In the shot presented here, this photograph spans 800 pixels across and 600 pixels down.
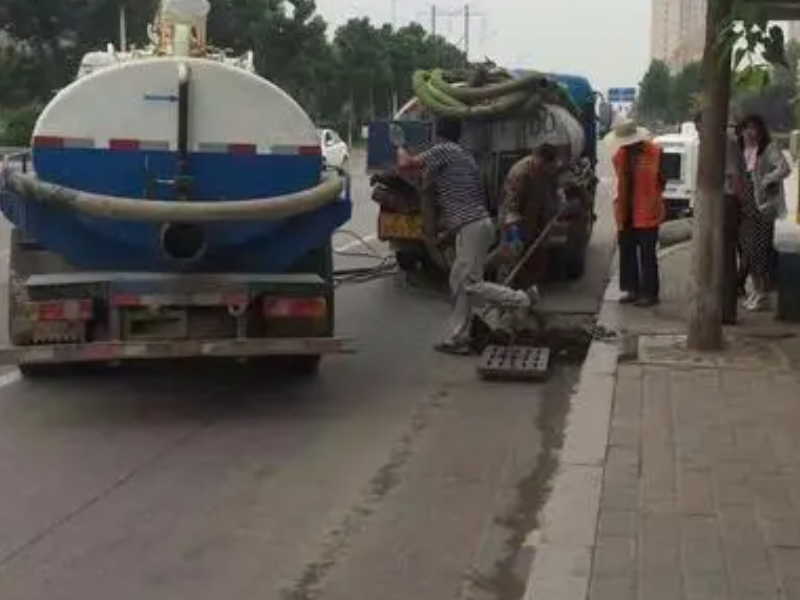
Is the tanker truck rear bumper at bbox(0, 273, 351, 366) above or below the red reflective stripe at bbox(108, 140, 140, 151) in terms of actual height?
below

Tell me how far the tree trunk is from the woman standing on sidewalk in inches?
79.7

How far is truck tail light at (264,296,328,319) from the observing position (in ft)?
28.4

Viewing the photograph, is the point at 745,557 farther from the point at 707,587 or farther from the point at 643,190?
the point at 643,190

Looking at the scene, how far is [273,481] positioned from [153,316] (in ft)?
6.09

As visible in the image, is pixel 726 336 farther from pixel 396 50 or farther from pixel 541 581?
pixel 396 50

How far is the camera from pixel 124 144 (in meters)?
8.27

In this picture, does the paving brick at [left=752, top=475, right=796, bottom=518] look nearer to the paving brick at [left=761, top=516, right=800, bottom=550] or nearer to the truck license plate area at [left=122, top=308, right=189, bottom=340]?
the paving brick at [left=761, top=516, right=800, bottom=550]

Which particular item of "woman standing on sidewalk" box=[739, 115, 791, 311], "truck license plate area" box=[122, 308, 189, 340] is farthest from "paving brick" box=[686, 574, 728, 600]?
"woman standing on sidewalk" box=[739, 115, 791, 311]

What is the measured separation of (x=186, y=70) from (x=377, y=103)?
73.9m

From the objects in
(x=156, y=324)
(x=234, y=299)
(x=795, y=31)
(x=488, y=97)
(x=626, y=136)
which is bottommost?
(x=156, y=324)

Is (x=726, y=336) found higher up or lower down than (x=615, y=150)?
lower down

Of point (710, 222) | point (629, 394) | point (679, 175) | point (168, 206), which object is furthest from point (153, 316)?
point (679, 175)

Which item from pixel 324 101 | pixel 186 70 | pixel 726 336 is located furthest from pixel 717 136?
pixel 324 101

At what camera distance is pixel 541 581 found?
5273 millimetres
